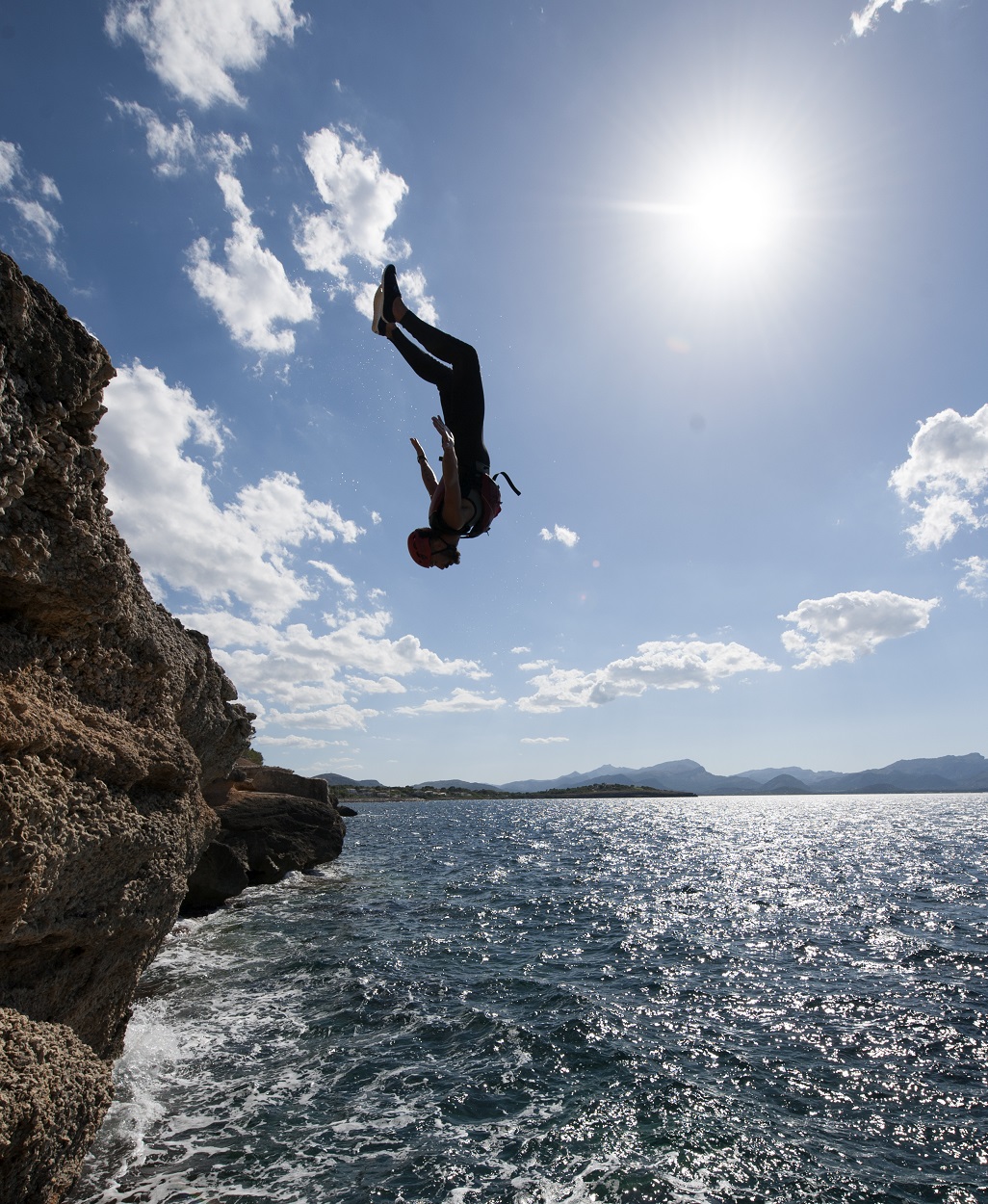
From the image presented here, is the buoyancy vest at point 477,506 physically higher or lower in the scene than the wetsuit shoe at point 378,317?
lower

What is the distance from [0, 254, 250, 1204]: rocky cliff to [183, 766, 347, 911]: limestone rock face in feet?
42.2

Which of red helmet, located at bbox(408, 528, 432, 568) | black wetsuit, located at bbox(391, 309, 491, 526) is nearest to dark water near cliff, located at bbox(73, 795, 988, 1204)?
red helmet, located at bbox(408, 528, 432, 568)

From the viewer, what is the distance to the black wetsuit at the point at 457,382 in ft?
20.0

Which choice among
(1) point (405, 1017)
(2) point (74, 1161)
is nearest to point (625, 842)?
(1) point (405, 1017)

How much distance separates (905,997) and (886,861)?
87.0 feet

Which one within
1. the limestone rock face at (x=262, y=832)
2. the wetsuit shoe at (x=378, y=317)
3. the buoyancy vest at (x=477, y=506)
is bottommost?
the limestone rock face at (x=262, y=832)

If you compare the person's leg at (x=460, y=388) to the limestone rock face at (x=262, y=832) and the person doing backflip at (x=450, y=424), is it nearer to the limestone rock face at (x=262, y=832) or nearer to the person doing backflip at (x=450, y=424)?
the person doing backflip at (x=450, y=424)

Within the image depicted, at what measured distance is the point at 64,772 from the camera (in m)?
5.48

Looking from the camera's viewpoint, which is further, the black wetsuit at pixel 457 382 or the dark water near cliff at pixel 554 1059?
the dark water near cliff at pixel 554 1059

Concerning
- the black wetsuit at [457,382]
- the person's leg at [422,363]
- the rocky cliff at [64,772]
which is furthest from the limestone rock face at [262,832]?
the person's leg at [422,363]

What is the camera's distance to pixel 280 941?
610 inches

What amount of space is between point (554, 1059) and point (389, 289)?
1105 centimetres

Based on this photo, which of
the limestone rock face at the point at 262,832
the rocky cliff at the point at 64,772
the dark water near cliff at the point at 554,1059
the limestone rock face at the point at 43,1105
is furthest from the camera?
the limestone rock face at the point at 262,832

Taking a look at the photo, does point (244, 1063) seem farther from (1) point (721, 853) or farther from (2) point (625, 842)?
(2) point (625, 842)
